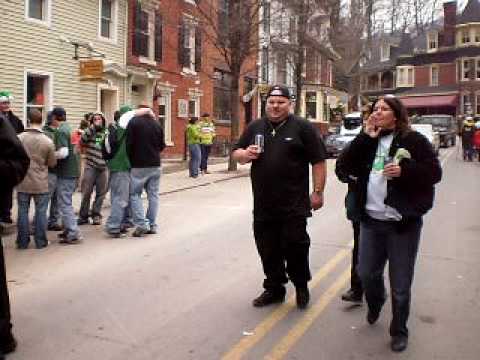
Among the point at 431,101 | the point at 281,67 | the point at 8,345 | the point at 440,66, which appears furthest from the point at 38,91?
the point at 440,66

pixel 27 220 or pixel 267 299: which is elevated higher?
pixel 27 220

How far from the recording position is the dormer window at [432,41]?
63156mm

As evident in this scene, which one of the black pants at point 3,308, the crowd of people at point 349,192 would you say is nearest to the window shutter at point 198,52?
the crowd of people at point 349,192

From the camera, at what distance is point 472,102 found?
58031mm

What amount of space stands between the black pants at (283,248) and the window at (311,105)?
3877 centimetres

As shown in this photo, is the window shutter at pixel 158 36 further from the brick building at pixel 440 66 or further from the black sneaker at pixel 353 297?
the brick building at pixel 440 66

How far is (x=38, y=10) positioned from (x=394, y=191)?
1549cm

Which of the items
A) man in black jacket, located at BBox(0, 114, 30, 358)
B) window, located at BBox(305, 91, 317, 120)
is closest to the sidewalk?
man in black jacket, located at BBox(0, 114, 30, 358)

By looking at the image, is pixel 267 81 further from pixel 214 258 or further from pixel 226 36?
pixel 214 258

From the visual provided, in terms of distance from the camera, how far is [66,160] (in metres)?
8.61

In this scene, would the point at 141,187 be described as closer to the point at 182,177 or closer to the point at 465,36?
the point at 182,177

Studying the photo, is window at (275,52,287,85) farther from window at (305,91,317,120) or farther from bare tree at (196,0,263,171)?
bare tree at (196,0,263,171)

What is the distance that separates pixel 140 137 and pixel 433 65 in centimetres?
5949

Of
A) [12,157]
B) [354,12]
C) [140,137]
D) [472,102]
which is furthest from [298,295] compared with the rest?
[472,102]
